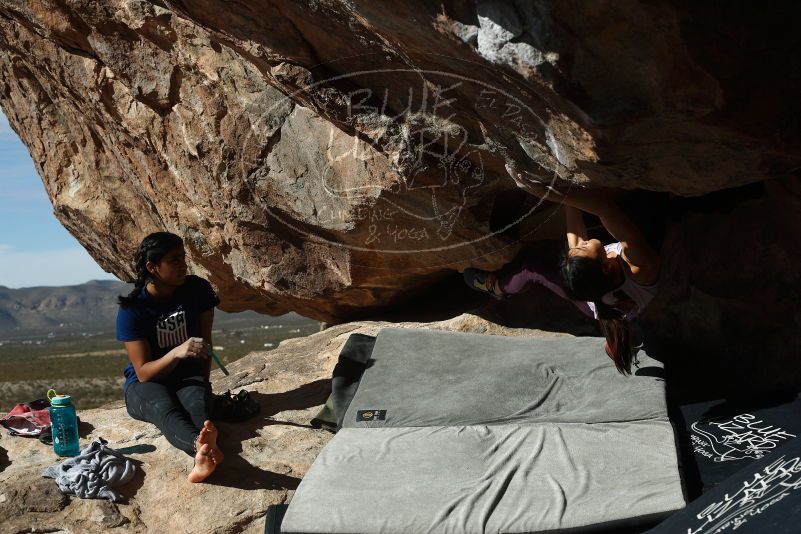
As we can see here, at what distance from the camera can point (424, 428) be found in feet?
14.0

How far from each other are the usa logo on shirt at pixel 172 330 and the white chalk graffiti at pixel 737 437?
274 centimetres

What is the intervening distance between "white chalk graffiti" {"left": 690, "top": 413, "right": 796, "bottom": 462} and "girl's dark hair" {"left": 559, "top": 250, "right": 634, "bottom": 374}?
51 centimetres

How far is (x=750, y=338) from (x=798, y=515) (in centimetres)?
216

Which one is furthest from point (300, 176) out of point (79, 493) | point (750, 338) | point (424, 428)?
point (750, 338)

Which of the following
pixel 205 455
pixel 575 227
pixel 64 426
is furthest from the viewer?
pixel 64 426

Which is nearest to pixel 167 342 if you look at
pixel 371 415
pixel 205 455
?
pixel 205 455

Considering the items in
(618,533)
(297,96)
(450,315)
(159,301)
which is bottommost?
(618,533)

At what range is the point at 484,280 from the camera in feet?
17.6

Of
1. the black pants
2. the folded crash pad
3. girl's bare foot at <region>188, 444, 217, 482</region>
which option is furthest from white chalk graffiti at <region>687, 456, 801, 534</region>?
the black pants

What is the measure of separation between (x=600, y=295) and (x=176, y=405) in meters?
2.27

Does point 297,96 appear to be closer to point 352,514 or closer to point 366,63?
point 366,63

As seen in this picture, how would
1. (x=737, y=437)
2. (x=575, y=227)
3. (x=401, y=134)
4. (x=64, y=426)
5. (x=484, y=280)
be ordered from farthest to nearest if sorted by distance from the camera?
(x=484, y=280) → (x=401, y=134) → (x=64, y=426) → (x=575, y=227) → (x=737, y=437)

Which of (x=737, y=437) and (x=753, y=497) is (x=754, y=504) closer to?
(x=753, y=497)

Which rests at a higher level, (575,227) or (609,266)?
(575,227)
